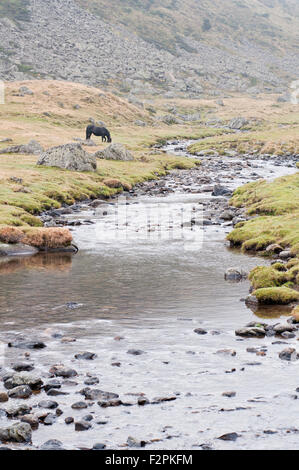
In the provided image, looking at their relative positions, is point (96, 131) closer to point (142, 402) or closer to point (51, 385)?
point (51, 385)

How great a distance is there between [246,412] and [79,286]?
1396 centimetres

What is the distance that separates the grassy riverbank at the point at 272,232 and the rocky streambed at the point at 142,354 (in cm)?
112

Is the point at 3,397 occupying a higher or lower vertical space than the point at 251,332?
lower

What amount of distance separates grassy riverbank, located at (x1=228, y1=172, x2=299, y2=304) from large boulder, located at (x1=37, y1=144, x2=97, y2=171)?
20.1 meters

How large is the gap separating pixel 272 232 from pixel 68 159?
37063 millimetres

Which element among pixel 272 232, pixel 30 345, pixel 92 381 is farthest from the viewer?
pixel 272 232

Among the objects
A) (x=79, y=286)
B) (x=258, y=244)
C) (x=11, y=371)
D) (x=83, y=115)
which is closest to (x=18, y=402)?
(x=11, y=371)

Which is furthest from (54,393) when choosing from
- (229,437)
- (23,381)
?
(229,437)

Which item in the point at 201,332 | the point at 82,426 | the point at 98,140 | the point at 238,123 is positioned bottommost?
the point at 82,426

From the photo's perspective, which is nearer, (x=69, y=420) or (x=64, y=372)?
(x=69, y=420)

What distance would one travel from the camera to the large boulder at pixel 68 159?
68000 millimetres

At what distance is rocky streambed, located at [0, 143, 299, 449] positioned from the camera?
13586 mm

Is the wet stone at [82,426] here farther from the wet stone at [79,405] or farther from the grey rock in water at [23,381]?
the grey rock in water at [23,381]

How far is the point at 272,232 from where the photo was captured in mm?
36406
